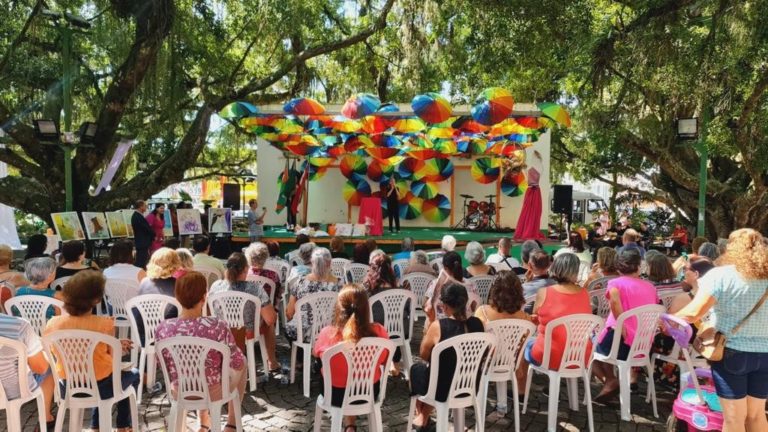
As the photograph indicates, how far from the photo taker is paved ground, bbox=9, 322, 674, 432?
10.4 ft

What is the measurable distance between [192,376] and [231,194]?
46.9 feet

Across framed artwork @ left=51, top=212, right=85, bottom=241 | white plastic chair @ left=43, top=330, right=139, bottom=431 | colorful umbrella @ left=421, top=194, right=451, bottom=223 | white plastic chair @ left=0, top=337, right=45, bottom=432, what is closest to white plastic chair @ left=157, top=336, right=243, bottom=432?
white plastic chair @ left=43, top=330, right=139, bottom=431

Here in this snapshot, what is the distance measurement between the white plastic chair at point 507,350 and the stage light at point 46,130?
7885 millimetres

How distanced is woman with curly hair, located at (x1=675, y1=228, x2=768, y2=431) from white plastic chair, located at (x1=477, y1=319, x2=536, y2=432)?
0.89m

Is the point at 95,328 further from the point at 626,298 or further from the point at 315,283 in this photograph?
the point at 626,298

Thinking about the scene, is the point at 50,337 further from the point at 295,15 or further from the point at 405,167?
the point at 405,167

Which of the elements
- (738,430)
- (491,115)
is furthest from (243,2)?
(738,430)

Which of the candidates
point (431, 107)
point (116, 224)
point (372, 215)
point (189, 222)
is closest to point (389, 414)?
point (431, 107)

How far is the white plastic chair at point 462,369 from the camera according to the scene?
2.59m

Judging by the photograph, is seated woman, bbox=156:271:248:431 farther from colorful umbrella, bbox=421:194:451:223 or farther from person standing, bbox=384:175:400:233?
colorful umbrella, bbox=421:194:451:223

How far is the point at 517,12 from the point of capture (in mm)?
6648

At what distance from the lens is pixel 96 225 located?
863cm

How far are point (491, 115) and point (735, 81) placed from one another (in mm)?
3410

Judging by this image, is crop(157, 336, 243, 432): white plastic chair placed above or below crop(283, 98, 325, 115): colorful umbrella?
below
